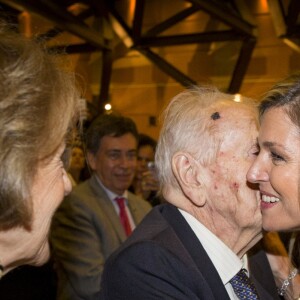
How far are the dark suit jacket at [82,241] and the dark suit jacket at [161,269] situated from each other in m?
1.36

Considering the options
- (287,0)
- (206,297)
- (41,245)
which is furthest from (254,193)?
(287,0)

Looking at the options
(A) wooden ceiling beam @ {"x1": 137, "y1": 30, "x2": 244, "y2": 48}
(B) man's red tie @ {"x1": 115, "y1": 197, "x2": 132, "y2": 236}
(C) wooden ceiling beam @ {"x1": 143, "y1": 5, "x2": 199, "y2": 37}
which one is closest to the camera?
(B) man's red tie @ {"x1": 115, "y1": 197, "x2": 132, "y2": 236}

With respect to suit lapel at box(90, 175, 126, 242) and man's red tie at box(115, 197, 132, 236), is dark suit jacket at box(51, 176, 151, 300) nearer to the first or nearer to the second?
suit lapel at box(90, 175, 126, 242)

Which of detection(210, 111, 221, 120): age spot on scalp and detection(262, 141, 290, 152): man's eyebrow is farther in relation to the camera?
detection(210, 111, 221, 120): age spot on scalp

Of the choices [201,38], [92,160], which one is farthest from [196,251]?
[201,38]

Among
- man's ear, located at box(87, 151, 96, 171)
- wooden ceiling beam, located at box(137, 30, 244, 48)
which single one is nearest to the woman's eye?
man's ear, located at box(87, 151, 96, 171)

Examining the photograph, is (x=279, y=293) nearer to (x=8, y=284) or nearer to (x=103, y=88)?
(x=8, y=284)

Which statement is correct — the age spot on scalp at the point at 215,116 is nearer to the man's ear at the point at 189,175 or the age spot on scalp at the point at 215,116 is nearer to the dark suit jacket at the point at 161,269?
the man's ear at the point at 189,175

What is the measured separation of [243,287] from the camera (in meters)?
1.58

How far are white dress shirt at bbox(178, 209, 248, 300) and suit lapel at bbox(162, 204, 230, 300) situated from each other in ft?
0.14

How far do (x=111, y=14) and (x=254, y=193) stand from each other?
6.20 meters

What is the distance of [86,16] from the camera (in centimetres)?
770

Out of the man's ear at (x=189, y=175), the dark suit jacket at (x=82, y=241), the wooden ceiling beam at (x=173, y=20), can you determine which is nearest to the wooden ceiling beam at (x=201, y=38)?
the wooden ceiling beam at (x=173, y=20)

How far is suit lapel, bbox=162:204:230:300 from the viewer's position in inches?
56.3
